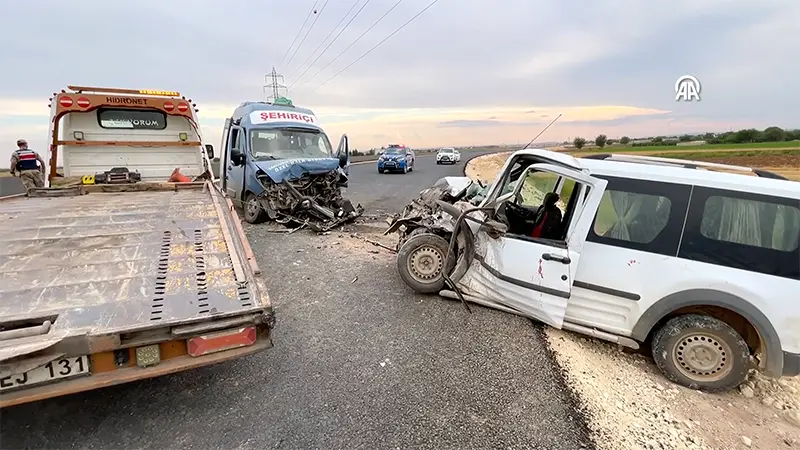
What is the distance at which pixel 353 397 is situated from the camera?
302cm

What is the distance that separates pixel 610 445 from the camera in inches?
105

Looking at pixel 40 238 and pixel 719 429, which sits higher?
pixel 40 238

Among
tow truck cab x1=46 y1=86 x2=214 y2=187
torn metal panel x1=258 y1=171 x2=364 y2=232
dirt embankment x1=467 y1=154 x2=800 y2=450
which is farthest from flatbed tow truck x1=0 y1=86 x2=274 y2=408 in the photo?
torn metal panel x1=258 y1=171 x2=364 y2=232

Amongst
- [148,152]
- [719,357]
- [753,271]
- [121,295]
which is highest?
[148,152]

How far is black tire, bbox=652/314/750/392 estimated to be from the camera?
131 inches

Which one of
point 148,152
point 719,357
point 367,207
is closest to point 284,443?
point 719,357

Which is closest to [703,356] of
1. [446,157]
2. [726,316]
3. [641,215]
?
[726,316]

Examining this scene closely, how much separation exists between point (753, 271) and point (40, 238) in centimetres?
586

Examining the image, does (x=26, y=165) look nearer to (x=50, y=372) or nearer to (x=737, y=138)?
(x=50, y=372)

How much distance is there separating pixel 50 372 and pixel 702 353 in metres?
4.66

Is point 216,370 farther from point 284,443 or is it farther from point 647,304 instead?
point 647,304

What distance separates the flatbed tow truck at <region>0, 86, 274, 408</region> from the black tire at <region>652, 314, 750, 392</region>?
132 inches

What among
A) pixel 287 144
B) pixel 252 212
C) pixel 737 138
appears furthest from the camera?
pixel 737 138

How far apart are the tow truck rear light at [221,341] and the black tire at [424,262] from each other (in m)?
2.57
